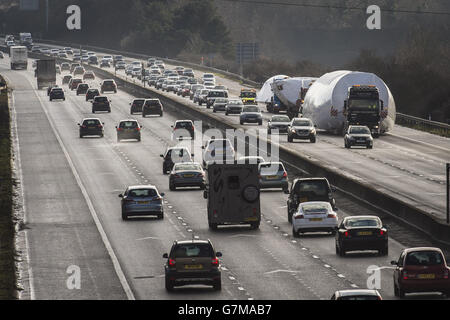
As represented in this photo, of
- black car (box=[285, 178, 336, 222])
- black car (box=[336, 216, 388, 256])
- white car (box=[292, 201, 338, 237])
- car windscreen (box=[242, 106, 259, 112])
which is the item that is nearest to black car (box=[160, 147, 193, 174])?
black car (box=[285, 178, 336, 222])

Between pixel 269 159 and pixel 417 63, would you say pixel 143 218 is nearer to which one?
pixel 269 159

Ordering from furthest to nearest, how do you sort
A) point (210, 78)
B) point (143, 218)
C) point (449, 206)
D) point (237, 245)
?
point (210, 78), point (143, 218), point (449, 206), point (237, 245)

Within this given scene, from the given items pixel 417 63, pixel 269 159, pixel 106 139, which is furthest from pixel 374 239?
pixel 417 63

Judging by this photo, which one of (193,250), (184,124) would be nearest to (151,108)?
(184,124)

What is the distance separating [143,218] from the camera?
51031 mm

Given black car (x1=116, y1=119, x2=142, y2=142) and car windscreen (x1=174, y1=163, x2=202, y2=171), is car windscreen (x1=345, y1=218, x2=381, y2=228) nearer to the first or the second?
car windscreen (x1=174, y1=163, x2=202, y2=171)

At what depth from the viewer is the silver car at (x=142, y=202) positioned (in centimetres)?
4922

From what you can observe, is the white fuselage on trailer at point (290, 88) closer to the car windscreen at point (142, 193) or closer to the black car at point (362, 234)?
the car windscreen at point (142, 193)

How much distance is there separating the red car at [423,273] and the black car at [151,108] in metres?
75.3

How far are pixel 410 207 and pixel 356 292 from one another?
20718 mm

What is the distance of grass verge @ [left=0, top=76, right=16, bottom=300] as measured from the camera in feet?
114

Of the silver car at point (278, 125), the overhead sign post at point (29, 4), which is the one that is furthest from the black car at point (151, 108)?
the overhead sign post at point (29, 4)

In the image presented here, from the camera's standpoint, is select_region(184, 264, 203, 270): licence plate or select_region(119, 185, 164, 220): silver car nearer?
select_region(184, 264, 203, 270): licence plate

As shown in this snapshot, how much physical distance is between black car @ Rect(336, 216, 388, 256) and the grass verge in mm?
10554
